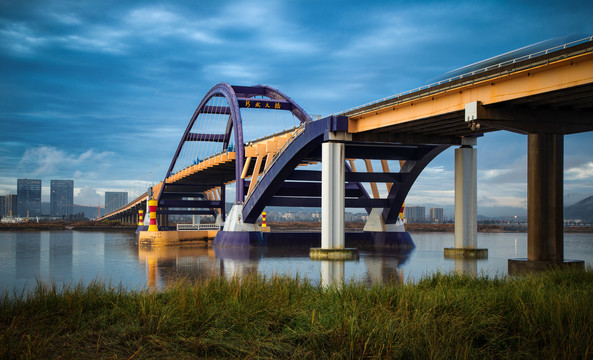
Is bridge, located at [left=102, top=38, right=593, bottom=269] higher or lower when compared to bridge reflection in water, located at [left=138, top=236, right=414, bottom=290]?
higher

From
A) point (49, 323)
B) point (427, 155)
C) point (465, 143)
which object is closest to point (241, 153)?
point (427, 155)

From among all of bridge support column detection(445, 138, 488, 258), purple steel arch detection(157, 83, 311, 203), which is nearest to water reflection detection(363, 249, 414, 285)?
bridge support column detection(445, 138, 488, 258)

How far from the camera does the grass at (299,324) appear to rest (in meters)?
10.1

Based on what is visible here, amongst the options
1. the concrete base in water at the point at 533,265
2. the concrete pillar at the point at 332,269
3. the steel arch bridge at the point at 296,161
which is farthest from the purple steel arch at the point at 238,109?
the concrete base in water at the point at 533,265

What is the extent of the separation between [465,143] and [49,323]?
3554 cm

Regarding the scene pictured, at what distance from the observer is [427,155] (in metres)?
47.8

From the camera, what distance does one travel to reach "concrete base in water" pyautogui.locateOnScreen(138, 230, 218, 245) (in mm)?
65562

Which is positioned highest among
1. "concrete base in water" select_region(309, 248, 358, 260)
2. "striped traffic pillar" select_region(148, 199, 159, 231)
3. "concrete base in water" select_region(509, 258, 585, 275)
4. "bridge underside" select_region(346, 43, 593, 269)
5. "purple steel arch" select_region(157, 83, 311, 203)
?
"purple steel arch" select_region(157, 83, 311, 203)

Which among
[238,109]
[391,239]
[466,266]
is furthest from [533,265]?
[238,109]

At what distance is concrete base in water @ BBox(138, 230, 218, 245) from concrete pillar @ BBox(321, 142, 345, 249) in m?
31.2

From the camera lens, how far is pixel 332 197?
39.6 meters

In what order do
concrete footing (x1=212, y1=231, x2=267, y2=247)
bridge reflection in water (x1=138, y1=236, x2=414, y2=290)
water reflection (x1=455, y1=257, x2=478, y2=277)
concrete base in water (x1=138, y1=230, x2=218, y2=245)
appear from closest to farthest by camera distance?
bridge reflection in water (x1=138, y1=236, x2=414, y2=290)
water reflection (x1=455, y1=257, x2=478, y2=277)
concrete footing (x1=212, y1=231, x2=267, y2=247)
concrete base in water (x1=138, y1=230, x2=218, y2=245)

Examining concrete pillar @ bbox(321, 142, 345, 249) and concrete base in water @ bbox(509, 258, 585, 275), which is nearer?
concrete base in water @ bbox(509, 258, 585, 275)

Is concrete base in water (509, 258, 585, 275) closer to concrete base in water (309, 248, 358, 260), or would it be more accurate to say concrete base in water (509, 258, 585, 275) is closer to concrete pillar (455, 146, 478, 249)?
concrete base in water (309, 248, 358, 260)
